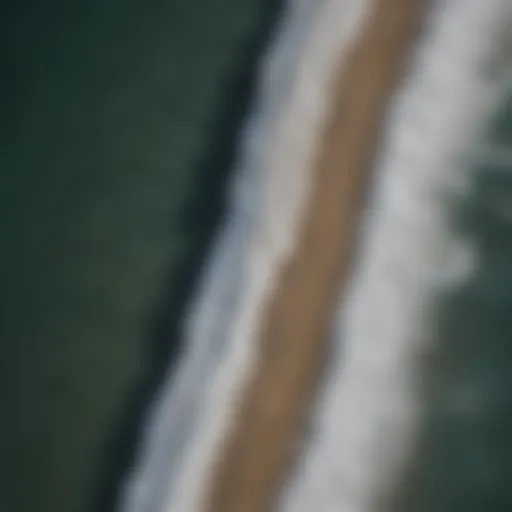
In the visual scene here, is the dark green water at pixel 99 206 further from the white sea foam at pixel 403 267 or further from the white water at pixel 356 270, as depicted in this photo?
the white sea foam at pixel 403 267

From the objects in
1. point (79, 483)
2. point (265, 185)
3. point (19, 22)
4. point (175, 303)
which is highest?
point (19, 22)

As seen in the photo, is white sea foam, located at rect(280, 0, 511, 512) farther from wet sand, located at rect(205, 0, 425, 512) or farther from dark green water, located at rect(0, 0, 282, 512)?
dark green water, located at rect(0, 0, 282, 512)

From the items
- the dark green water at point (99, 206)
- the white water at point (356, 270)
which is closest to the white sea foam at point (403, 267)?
the white water at point (356, 270)

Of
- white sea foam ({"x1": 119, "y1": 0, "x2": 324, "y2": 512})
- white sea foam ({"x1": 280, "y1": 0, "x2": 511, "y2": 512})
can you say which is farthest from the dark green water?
white sea foam ({"x1": 280, "y1": 0, "x2": 511, "y2": 512})

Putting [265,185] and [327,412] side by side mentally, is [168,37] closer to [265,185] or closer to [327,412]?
[265,185]

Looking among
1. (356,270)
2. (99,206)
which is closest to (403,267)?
(356,270)

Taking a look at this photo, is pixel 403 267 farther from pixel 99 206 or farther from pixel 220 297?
pixel 99 206

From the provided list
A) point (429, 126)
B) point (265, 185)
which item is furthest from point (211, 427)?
point (429, 126)

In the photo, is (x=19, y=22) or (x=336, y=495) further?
(x=19, y=22)
